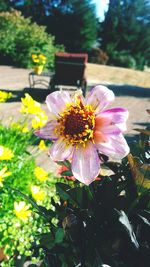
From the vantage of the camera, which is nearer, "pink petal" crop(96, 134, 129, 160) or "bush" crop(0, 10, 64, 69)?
"pink petal" crop(96, 134, 129, 160)

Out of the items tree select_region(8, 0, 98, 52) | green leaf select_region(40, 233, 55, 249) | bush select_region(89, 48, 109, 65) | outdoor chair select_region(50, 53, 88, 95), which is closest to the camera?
green leaf select_region(40, 233, 55, 249)

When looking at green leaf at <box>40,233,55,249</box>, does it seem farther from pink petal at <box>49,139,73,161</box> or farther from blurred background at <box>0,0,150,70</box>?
blurred background at <box>0,0,150,70</box>

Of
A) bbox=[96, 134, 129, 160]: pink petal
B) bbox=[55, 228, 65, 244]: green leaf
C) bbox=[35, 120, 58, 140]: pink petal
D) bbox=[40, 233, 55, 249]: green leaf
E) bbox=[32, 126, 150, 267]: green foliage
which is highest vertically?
bbox=[96, 134, 129, 160]: pink petal

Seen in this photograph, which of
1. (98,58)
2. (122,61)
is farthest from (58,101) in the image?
(122,61)

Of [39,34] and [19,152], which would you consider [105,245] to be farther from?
[39,34]

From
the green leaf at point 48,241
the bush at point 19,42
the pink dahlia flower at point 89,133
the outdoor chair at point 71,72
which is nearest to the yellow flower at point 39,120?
the green leaf at point 48,241

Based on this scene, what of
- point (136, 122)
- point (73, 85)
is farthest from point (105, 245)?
point (73, 85)

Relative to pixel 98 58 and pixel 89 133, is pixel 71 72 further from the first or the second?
pixel 98 58

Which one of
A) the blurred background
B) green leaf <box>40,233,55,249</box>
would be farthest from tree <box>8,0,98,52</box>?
green leaf <box>40,233,55,249</box>
